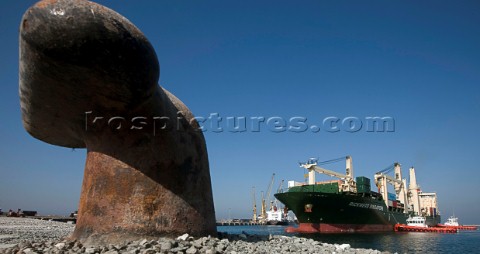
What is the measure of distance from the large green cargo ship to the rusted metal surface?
132ft

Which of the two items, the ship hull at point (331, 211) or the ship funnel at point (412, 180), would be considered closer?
the ship hull at point (331, 211)

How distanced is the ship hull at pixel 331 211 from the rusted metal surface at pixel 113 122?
4023cm

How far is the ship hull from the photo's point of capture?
45.5 meters

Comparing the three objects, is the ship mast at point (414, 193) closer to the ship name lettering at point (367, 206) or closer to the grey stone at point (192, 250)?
the ship name lettering at point (367, 206)

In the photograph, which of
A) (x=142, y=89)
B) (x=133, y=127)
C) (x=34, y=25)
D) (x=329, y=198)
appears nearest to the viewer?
(x=34, y=25)

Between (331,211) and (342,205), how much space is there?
1674mm

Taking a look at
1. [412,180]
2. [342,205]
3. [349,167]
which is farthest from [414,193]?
[342,205]

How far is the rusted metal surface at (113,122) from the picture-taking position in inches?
173

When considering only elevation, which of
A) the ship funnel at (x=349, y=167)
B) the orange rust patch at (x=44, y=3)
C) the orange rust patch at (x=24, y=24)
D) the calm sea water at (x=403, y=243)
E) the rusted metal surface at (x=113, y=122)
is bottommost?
the calm sea water at (x=403, y=243)

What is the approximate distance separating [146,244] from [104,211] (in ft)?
4.03

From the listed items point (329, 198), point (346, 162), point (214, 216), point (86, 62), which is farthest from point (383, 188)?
point (86, 62)

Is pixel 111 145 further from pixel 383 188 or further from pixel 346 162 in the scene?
pixel 383 188

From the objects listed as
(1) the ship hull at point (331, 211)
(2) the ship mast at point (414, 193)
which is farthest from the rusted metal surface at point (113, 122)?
(2) the ship mast at point (414, 193)

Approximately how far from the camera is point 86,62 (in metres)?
4.62
